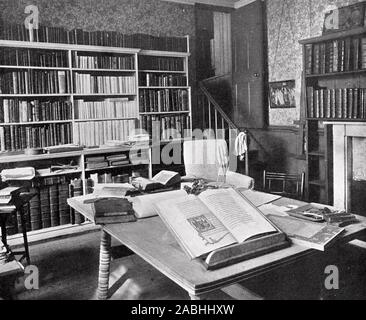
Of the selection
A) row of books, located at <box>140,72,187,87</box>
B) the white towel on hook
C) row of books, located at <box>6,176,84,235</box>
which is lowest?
row of books, located at <box>6,176,84,235</box>

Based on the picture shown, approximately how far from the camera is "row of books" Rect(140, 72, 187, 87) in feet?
16.1

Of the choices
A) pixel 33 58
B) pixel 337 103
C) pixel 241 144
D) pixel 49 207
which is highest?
pixel 33 58

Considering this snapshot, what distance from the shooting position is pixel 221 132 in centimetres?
568

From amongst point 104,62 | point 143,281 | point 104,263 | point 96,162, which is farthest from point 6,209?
point 104,62

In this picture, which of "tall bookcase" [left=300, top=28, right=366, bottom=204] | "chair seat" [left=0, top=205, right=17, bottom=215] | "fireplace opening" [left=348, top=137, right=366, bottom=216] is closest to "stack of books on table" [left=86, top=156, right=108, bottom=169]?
"chair seat" [left=0, top=205, right=17, bottom=215]

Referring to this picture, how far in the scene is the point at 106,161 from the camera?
14.0 ft

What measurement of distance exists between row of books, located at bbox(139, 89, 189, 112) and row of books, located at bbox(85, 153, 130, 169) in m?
0.78

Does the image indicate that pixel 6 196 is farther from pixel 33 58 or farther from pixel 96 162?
pixel 33 58

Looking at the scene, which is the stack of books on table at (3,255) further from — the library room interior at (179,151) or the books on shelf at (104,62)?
the books on shelf at (104,62)

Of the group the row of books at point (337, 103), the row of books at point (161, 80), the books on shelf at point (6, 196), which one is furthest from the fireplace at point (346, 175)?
the books on shelf at point (6, 196)

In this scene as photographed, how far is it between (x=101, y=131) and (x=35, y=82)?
3.02 ft

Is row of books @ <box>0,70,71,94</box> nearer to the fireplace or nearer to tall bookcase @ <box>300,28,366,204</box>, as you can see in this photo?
tall bookcase @ <box>300,28,366,204</box>

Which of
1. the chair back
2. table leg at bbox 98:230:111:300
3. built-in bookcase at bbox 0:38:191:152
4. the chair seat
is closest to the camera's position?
table leg at bbox 98:230:111:300
